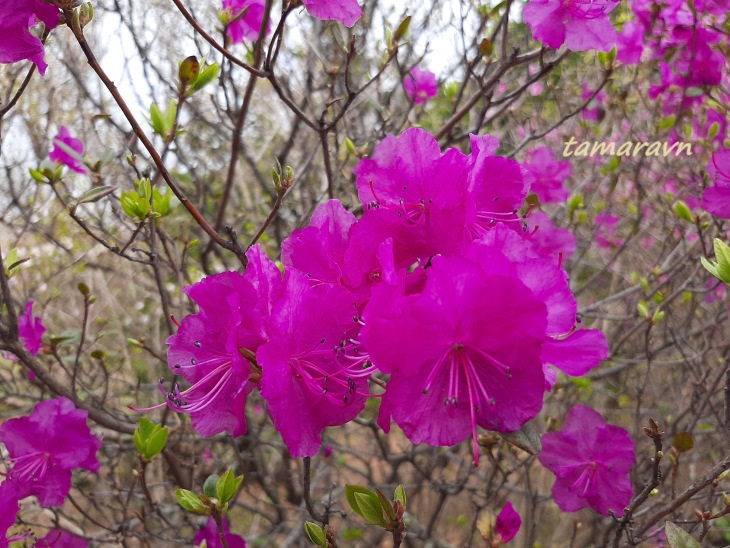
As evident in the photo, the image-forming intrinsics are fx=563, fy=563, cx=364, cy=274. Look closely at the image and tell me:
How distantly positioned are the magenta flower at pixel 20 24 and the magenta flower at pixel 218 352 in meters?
0.56

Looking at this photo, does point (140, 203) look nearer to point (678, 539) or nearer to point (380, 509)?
point (380, 509)

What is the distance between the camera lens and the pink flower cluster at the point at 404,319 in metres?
0.74

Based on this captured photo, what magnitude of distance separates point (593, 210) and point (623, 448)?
7.89ft

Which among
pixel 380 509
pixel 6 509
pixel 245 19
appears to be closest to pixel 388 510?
pixel 380 509

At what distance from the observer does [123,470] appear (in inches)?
195

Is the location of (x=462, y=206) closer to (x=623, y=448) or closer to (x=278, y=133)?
(x=623, y=448)

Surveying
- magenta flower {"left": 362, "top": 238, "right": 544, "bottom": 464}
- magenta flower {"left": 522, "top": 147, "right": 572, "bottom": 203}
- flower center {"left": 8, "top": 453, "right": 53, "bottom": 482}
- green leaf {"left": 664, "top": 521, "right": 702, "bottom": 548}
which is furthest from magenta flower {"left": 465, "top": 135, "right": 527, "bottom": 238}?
magenta flower {"left": 522, "top": 147, "right": 572, "bottom": 203}

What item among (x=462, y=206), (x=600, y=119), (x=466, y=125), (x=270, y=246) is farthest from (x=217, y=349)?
(x=600, y=119)

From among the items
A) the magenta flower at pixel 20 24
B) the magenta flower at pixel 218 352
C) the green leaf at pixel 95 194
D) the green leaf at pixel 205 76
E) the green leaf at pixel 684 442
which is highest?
the magenta flower at pixel 20 24

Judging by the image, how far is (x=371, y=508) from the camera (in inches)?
37.3

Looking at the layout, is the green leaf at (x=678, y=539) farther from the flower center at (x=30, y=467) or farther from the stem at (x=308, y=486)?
the flower center at (x=30, y=467)

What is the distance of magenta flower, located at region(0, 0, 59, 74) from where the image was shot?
38.0 inches

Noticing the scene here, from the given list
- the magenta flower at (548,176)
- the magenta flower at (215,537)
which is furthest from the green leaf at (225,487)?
the magenta flower at (548,176)

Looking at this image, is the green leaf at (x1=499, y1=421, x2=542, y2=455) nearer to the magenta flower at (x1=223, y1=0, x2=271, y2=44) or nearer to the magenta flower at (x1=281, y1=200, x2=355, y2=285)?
the magenta flower at (x1=281, y1=200, x2=355, y2=285)
